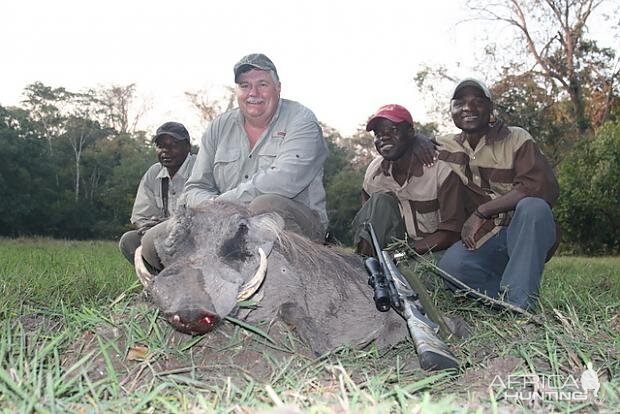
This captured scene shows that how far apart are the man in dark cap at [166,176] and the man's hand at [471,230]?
93.1 inches

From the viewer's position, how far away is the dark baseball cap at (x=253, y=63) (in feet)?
12.3

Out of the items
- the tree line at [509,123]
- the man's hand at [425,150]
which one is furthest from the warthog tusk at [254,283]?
the tree line at [509,123]

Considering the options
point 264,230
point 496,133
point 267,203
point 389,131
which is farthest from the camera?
point 389,131

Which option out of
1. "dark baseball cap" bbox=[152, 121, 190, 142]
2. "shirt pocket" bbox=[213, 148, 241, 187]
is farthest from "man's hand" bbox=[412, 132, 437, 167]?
"dark baseball cap" bbox=[152, 121, 190, 142]

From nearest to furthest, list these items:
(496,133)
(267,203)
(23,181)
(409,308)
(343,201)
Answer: (409,308) < (267,203) < (496,133) < (23,181) < (343,201)

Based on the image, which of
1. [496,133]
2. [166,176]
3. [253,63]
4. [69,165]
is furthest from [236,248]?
[69,165]

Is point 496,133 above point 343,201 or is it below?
above

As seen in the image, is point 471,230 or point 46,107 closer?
point 471,230

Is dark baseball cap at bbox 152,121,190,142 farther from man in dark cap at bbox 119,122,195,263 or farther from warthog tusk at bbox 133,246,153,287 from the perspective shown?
Answer: warthog tusk at bbox 133,246,153,287

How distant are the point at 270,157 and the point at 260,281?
1341mm

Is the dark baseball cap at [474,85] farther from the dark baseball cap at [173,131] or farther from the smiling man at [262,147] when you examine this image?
the dark baseball cap at [173,131]

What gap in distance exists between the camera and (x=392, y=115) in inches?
156

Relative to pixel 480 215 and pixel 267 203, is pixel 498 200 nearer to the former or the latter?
pixel 480 215

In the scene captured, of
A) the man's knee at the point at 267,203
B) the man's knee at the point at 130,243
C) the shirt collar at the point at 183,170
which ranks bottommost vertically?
the man's knee at the point at 130,243
